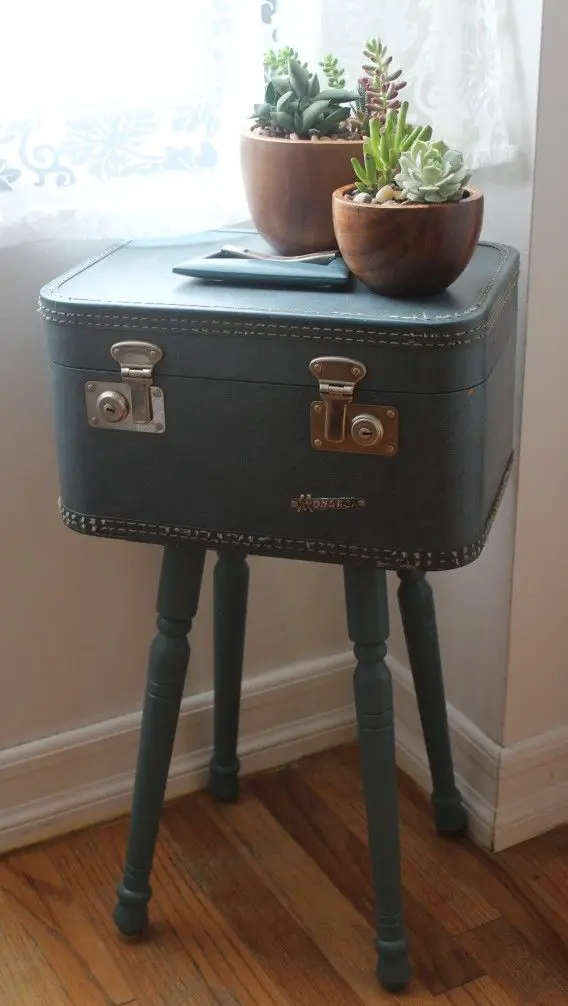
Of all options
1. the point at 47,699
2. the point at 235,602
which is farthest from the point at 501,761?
the point at 47,699

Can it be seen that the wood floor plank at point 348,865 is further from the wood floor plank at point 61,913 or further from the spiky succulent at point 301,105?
the spiky succulent at point 301,105

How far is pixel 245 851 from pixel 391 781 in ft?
1.27

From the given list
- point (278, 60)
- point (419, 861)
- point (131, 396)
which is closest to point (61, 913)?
point (419, 861)

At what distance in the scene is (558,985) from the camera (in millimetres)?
1355

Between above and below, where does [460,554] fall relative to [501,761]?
above

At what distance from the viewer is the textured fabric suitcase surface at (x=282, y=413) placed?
108 cm

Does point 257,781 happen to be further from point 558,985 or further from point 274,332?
point 274,332

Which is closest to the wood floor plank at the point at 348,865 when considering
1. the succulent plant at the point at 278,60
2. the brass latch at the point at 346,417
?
the brass latch at the point at 346,417

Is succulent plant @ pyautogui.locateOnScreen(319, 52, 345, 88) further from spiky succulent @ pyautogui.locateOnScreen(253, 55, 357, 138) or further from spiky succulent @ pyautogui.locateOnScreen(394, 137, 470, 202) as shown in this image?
spiky succulent @ pyautogui.locateOnScreen(394, 137, 470, 202)

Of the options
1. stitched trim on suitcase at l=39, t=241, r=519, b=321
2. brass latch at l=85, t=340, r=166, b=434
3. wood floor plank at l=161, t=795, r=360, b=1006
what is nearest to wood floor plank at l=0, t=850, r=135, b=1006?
wood floor plank at l=161, t=795, r=360, b=1006

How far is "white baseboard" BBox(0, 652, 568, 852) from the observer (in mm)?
1563

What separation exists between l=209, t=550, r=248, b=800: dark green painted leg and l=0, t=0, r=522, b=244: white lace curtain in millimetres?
445

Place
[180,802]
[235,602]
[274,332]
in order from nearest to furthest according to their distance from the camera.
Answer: [274,332]
[235,602]
[180,802]

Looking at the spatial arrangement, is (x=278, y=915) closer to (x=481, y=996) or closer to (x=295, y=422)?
(x=481, y=996)
